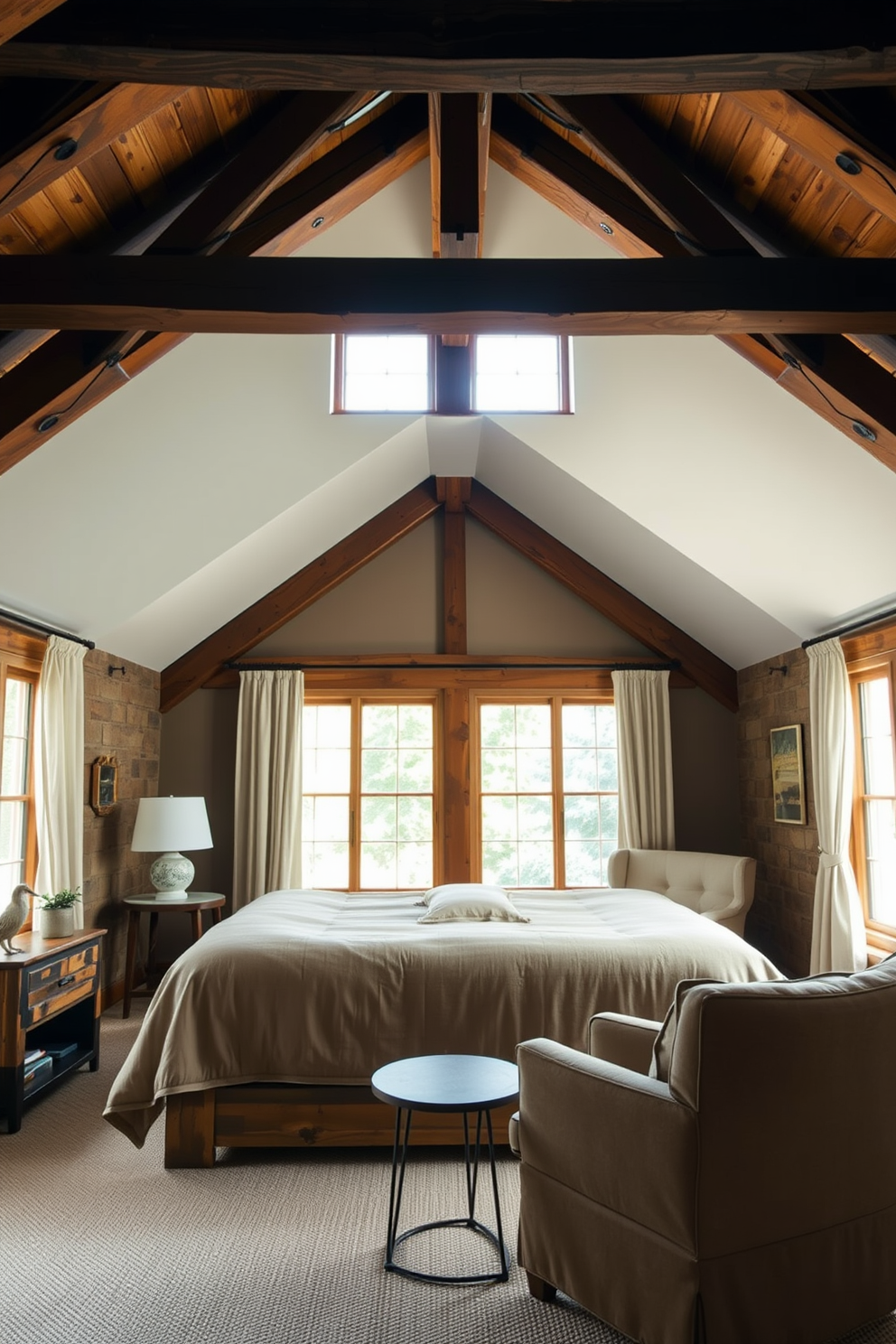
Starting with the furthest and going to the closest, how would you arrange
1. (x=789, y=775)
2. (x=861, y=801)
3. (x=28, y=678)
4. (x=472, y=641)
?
(x=472, y=641) < (x=789, y=775) < (x=861, y=801) < (x=28, y=678)

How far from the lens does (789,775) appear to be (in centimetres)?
609

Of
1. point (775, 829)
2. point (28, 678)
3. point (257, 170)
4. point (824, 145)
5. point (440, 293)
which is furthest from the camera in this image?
point (775, 829)

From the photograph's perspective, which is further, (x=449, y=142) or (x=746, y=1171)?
(x=449, y=142)

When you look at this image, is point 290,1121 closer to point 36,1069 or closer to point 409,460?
point 36,1069

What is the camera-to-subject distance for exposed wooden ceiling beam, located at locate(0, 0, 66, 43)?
6.11 ft

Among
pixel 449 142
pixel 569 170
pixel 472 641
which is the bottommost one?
pixel 472 641

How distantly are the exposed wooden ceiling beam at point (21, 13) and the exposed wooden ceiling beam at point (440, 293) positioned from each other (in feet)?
3.03

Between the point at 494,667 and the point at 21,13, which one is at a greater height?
the point at 21,13

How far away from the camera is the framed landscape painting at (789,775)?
5.93 m

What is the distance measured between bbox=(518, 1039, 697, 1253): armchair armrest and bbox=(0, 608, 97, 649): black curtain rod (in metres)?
3.52

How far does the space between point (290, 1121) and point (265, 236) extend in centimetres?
354

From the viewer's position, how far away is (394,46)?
2260 millimetres

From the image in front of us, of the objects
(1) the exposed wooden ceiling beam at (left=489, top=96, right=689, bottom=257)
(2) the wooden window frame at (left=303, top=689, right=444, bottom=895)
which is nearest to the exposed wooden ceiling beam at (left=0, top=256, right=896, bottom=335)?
(1) the exposed wooden ceiling beam at (left=489, top=96, right=689, bottom=257)

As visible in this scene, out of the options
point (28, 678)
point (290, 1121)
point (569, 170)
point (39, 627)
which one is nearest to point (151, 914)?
point (28, 678)
